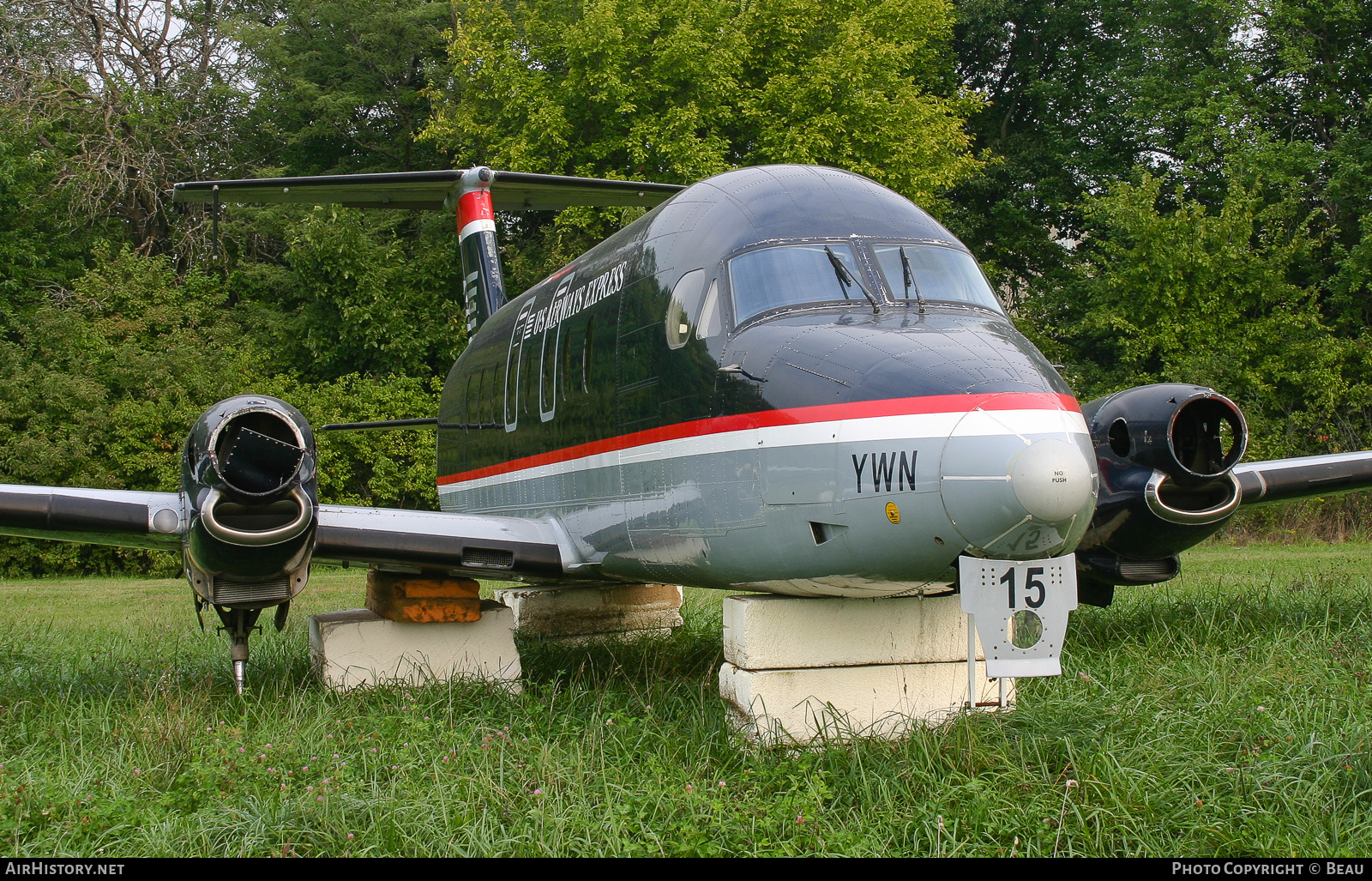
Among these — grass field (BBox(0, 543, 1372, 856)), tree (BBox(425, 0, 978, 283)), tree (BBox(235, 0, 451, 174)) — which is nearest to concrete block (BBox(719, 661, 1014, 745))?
grass field (BBox(0, 543, 1372, 856))

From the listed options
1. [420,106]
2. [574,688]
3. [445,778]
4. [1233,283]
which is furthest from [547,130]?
[445,778]

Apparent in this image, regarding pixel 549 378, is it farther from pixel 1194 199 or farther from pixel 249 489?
pixel 1194 199

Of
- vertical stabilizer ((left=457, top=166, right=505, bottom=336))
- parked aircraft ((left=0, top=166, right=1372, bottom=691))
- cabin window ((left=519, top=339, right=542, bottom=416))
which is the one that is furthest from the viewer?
vertical stabilizer ((left=457, top=166, right=505, bottom=336))

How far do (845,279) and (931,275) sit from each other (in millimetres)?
474

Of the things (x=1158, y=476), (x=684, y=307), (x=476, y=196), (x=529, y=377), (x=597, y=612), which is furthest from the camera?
(x=476, y=196)

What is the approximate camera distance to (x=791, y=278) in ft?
17.6

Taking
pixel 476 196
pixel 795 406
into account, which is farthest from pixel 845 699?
pixel 476 196

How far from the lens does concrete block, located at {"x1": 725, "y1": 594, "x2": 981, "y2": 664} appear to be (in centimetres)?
543

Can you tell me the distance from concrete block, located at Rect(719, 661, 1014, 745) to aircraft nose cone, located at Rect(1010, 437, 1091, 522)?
5.25ft

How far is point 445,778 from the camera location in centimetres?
487

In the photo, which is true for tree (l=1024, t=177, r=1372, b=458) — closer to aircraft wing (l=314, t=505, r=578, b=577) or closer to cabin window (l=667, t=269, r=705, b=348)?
aircraft wing (l=314, t=505, r=578, b=577)

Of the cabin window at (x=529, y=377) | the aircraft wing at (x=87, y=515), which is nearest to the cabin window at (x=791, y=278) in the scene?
the cabin window at (x=529, y=377)

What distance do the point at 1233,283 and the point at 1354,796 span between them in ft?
64.6

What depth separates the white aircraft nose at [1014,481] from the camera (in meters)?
4.04
